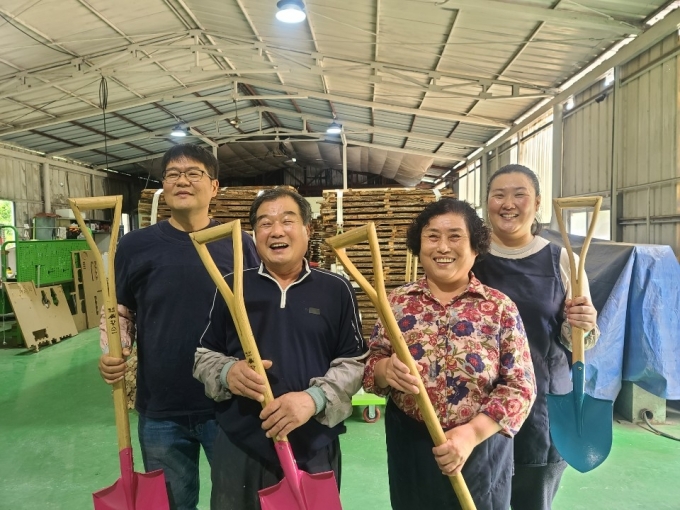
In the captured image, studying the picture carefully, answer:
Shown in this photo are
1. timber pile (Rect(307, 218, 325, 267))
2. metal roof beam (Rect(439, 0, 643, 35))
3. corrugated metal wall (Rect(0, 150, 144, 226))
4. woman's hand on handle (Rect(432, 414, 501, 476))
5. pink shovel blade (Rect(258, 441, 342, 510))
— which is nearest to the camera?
woman's hand on handle (Rect(432, 414, 501, 476))

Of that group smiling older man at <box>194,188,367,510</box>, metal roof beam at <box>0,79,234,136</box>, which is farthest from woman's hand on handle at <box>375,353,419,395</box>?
metal roof beam at <box>0,79,234,136</box>

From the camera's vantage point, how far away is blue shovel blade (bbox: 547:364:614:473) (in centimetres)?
184

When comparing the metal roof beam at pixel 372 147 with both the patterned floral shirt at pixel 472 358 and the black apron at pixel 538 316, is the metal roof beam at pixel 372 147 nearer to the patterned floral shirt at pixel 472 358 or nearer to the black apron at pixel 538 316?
the black apron at pixel 538 316

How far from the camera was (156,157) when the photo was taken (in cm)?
1445

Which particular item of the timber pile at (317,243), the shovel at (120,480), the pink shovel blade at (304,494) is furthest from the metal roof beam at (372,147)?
the pink shovel blade at (304,494)

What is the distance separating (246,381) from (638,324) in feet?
13.2

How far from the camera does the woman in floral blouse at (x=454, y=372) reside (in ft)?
4.36

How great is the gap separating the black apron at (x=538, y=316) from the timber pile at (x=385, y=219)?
3.34 meters

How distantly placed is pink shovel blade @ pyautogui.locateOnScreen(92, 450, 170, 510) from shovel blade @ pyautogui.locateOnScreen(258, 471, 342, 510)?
0.54 metres

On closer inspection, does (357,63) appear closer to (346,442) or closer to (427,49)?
(427,49)

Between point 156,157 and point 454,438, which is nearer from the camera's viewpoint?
point 454,438

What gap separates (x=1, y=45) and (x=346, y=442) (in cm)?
708

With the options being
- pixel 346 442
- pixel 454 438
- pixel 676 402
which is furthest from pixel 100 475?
pixel 676 402

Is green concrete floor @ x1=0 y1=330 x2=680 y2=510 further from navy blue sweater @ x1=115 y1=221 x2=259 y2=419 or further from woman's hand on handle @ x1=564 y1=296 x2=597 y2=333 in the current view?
woman's hand on handle @ x1=564 y1=296 x2=597 y2=333
